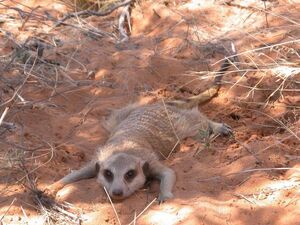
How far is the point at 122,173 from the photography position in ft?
13.3

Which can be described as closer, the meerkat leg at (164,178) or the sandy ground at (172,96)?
the sandy ground at (172,96)

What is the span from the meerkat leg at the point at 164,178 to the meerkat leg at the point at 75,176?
0.47 metres

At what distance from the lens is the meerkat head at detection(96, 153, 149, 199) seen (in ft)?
12.7

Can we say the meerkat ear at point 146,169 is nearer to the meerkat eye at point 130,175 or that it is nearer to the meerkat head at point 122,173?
the meerkat head at point 122,173

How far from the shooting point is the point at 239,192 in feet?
11.2

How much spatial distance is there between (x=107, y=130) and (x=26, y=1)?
3.27 m

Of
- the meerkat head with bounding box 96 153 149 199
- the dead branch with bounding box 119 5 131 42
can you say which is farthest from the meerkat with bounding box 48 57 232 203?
the dead branch with bounding box 119 5 131 42

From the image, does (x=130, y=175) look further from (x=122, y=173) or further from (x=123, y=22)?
(x=123, y=22)

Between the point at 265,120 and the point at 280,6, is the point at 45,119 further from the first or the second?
the point at 280,6

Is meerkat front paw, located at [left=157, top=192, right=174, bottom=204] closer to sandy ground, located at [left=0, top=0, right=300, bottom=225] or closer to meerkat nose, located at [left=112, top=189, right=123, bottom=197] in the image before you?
sandy ground, located at [left=0, top=0, right=300, bottom=225]

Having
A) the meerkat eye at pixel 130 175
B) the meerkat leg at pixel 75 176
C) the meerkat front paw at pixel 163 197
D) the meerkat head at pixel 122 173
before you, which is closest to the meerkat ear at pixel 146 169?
the meerkat head at pixel 122 173

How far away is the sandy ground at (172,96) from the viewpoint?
3.43m

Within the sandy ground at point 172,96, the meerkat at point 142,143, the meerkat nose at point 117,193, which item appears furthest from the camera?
the meerkat at point 142,143

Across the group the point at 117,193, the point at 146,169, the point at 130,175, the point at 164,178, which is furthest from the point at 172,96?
the point at 117,193
